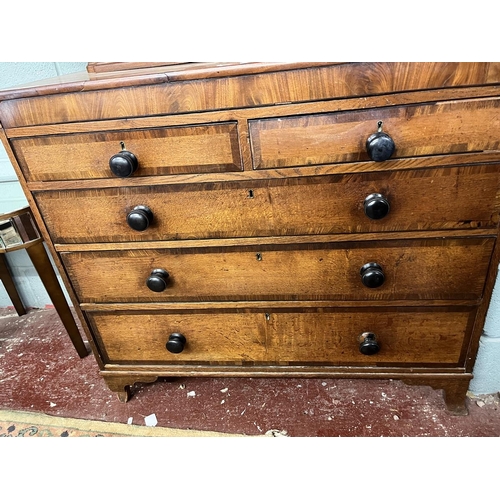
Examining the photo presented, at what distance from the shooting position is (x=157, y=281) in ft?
3.29

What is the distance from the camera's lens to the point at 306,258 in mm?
962

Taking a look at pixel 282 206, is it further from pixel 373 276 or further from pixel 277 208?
pixel 373 276

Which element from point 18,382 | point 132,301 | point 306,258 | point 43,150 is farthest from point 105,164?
point 18,382

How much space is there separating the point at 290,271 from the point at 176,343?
1.41ft

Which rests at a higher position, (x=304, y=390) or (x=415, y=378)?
(x=415, y=378)

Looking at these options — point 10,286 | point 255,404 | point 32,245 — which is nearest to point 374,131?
point 255,404

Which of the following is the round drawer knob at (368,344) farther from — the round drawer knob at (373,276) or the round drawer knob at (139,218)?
the round drawer knob at (139,218)

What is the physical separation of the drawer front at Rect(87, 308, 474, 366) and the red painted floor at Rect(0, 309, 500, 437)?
0.22m

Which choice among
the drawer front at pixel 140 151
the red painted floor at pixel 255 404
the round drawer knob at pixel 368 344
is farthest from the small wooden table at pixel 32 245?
the round drawer knob at pixel 368 344

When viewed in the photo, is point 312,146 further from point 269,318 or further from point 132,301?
point 132,301

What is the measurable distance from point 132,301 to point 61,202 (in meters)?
0.35

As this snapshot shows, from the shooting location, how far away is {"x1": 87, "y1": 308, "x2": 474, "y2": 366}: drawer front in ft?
3.38

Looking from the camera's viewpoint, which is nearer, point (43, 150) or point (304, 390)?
point (43, 150)

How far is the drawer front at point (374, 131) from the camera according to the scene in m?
0.76
